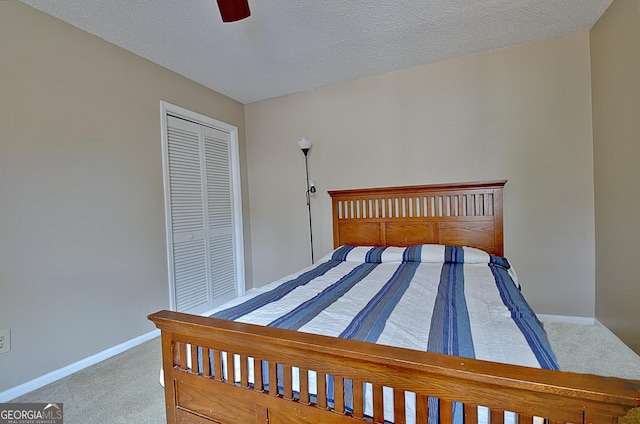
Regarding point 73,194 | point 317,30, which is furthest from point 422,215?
point 73,194

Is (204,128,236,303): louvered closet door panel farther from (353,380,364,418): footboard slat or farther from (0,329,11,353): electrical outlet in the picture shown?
(353,380,364,418): footboard slat

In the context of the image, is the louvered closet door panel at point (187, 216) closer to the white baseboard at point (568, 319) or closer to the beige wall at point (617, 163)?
the white baseboard at point (568, 319)

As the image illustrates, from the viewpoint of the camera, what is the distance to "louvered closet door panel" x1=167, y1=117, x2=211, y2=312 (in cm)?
285

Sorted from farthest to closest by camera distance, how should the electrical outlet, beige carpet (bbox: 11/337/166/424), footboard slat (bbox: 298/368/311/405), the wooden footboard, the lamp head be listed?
the lamp head, the electrical outlet, beige carpet (bbox: 11/337/166/424), footboard slat (bbox: 298/368/311/405), the wooden footboard

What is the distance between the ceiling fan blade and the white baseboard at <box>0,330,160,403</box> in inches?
95.4

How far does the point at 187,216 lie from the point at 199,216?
0.16 meters

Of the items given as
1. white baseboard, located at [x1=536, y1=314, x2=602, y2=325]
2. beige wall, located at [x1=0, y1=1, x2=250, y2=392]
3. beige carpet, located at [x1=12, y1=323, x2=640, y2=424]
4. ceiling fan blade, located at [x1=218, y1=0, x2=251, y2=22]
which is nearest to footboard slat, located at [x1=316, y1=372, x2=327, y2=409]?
beige carpet, located at [x1=12, y1=323, x2=640, y2=424]

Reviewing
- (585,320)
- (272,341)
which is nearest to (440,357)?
(272,341)

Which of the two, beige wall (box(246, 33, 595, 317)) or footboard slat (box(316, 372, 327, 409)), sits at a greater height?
beige wall (box(246, 33, 595, 317))

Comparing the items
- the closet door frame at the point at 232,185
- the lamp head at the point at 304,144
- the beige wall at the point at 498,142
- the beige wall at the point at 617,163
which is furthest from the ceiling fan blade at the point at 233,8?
the beige wall at the point at 617,163

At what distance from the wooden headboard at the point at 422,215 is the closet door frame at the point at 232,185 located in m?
1.22

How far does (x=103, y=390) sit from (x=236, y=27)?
2591mm

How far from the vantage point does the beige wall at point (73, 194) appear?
180cm

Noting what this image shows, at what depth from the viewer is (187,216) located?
2.97 metres
